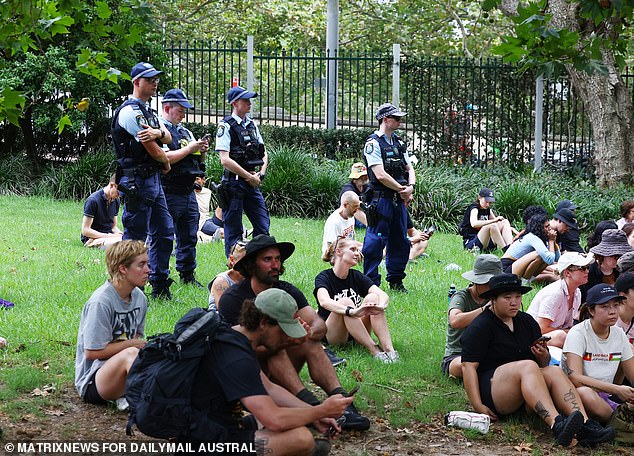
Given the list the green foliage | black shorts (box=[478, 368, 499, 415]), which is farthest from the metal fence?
black shorts (box=[478, 368, 499, 415])

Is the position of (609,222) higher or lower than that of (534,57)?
lower

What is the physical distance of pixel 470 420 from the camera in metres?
6.61

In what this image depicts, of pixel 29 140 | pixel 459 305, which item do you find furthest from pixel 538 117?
pixel 459 305

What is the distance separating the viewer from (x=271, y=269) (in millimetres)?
6672

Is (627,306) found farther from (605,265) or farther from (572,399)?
(605,265)

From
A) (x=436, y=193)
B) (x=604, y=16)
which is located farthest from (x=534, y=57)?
(x=436, y=193)

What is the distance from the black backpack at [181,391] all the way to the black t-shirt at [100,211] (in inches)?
295

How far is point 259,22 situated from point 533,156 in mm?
13473

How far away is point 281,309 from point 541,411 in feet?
6.97

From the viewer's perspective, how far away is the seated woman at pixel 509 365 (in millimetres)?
6582

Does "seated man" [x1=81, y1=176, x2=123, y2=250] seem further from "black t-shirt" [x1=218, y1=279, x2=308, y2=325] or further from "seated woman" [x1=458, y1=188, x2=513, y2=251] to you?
"black t-shirt" [x1=218, y1=279, x2=308, y2=325]

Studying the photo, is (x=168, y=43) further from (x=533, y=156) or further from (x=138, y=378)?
(x=138, y=378)

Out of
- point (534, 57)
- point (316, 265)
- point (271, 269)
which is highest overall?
point (534, 57)

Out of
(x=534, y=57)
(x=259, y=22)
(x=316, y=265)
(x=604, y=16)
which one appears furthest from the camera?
(x=259, y=22)
